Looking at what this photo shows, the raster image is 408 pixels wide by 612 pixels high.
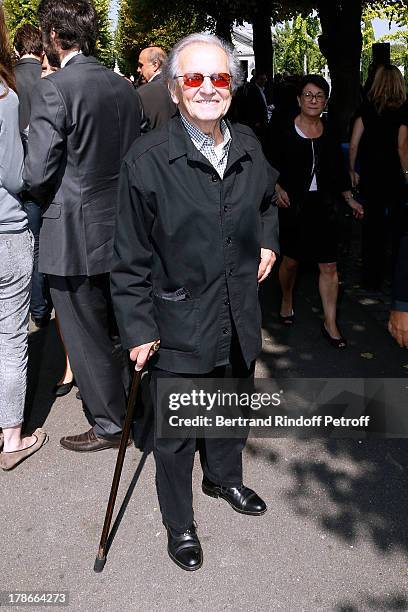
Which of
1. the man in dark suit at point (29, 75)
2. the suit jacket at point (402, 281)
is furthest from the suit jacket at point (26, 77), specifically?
the suit jacket at point (402, 281)

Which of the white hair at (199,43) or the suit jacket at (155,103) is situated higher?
the white hair at (199,43)

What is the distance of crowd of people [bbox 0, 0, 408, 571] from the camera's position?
241cm

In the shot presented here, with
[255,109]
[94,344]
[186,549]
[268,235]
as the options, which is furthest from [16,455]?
[255,109]

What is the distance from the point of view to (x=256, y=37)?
2119 cm

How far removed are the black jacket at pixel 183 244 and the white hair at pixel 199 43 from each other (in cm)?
17

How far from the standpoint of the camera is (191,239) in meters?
2.45

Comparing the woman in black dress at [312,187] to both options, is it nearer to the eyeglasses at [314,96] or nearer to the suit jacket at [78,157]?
the eyeglasses at [314,96]

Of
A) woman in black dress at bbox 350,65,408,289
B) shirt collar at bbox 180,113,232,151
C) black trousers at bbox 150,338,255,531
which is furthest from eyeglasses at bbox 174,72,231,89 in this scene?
woman in black dress at bbox 350,65,408,289

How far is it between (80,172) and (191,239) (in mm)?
881

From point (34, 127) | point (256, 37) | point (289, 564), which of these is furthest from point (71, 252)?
point (256, 37)

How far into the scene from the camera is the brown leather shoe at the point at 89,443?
3633 millimetres

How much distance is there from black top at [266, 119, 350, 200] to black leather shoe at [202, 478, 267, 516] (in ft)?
8.08

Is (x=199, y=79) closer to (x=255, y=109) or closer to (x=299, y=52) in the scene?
(x=255, y=109)

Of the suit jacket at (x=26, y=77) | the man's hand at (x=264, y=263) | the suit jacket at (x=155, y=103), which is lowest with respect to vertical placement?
the man's hand at (x=264, y=263)
